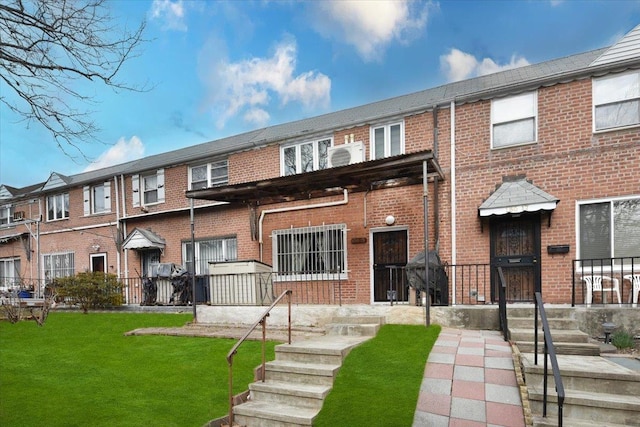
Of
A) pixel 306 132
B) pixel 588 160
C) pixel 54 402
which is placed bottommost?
pixel 54 402

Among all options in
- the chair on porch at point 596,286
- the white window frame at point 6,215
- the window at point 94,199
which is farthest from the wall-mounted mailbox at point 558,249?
the white window frame at point 6,215

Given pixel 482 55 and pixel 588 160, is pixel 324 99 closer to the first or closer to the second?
pixel 482 55

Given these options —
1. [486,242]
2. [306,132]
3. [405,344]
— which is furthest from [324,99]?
[405,344]

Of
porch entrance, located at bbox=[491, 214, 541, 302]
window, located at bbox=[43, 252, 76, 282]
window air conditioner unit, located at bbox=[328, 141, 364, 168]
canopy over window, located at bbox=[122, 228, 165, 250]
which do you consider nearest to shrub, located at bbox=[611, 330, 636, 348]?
porch entrance, located at bbox=[491, 214, 541, 302]

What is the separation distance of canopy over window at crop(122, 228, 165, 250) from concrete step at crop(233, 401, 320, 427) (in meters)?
10.6

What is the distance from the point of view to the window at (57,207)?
58.1 ft

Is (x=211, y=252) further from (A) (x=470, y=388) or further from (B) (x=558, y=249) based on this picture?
(A) (x=470, y=388)

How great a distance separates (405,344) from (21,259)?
21351 millimetres

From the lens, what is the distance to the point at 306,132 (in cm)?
1165

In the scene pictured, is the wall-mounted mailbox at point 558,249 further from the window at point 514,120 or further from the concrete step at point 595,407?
the concrete step at point 595,407

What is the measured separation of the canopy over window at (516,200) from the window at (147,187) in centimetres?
1166

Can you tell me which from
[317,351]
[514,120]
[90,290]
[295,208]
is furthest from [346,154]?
[90,290]

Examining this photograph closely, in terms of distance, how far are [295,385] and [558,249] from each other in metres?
6.63

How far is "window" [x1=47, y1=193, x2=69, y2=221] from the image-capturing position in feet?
58.1
